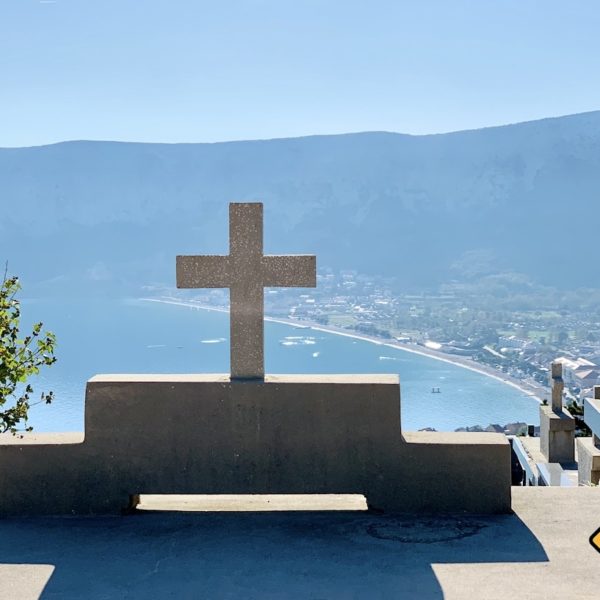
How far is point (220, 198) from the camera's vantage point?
634 feet

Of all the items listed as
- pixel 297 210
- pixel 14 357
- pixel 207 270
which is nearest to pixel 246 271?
pixel 207 270

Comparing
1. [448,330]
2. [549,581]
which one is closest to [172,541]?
[549,581]

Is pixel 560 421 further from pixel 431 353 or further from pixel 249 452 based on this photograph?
pixel 431 353

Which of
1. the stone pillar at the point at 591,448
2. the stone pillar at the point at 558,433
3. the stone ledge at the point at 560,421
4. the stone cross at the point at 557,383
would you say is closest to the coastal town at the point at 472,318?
the stone pillar at the point at 558,433

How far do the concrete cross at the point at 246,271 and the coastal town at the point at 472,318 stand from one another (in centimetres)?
7858

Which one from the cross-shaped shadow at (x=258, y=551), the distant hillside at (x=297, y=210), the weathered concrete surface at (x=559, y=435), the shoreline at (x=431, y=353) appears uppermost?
the distant hillside at (x=297, y=210)

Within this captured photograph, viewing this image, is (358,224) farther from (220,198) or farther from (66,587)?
(66,587)

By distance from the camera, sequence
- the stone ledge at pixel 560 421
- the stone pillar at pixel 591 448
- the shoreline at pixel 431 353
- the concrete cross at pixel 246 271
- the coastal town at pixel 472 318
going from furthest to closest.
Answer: the coastal town at pixel 472 318 → the shoreline at pixel 431 353 → the stone ledge at pixel 560 421 → the stone pillar at pixel 591 448 → the concrete cross at pixel 246 271

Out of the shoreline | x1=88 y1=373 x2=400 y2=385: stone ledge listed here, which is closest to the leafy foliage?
x1=88 y1=373 x2=400 y2=385: stone ledge

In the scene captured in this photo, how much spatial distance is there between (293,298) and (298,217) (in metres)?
24.0

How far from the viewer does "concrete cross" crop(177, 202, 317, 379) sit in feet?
20.4

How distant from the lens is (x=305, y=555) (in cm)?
534

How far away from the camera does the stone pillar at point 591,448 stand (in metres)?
12.7

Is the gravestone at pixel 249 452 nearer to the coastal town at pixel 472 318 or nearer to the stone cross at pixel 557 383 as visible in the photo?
the stone cross at pixel 557 383
